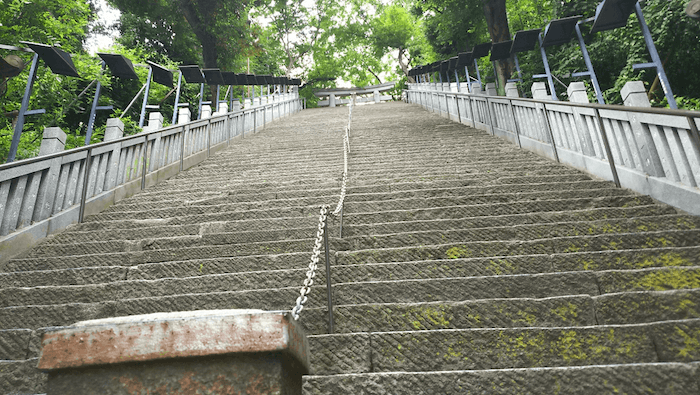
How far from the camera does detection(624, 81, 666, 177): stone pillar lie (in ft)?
13.0

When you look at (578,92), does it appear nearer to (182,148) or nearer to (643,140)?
(643,140)

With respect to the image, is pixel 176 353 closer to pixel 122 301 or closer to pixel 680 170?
pixel 122 301

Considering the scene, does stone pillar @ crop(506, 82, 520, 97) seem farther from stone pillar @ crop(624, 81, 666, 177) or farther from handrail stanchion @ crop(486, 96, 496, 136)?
stone pillar @ crop(624, 81, 666, 177)

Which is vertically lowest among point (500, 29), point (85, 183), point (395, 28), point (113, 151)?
point (85, 183)

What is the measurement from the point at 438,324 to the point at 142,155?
6.13 meters

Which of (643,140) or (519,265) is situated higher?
(643,140)

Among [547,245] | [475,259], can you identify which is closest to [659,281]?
[547,245]

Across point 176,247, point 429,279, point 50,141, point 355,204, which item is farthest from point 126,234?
point 429,279

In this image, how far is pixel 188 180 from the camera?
23.3 feet

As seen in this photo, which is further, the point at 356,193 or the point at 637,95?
the point at 356,193

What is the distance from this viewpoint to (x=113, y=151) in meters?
5.82

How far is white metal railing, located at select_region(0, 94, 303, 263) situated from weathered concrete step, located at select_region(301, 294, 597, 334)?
347cm

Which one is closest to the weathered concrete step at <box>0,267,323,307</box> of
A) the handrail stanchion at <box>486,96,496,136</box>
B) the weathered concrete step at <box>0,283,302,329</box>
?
the weathered concrete step at <box>0,283,302,329</box>

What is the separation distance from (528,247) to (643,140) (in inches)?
83.0
